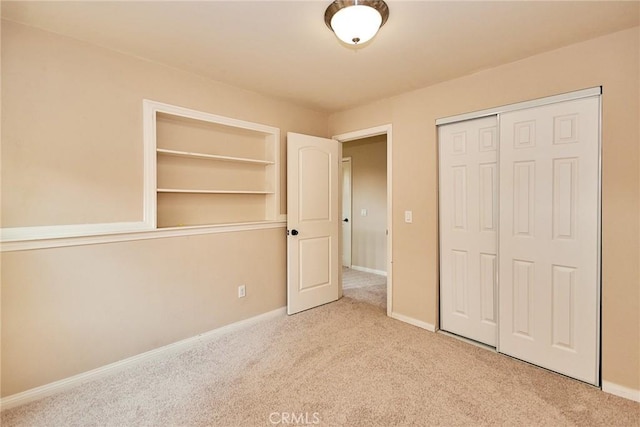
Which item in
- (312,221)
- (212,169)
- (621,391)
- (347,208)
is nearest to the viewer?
(621,391)

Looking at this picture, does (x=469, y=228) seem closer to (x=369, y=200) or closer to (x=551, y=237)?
(x=551, y=237)

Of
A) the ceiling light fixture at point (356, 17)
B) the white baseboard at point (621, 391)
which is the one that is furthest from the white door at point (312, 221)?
the white baseboard at point (621, 391)

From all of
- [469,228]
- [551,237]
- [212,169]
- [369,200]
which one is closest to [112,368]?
[212,169]

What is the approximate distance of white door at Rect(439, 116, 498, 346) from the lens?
251 centimetres

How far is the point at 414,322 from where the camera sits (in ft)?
9.80

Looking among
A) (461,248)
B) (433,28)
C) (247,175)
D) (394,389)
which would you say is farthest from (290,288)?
(433,28)

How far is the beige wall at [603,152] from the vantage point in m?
1.85

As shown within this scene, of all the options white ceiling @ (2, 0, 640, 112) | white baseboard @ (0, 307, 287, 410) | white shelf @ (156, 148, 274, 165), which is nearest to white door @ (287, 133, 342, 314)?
white shelf @ (156, 148, 274, 165)

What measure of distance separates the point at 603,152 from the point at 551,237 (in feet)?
2.11

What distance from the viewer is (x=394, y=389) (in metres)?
1.96

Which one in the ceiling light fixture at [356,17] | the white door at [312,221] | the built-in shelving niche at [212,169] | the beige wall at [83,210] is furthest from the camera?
the white door at [312,221]

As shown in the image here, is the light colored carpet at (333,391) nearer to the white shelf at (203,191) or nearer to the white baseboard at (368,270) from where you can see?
the white shelf at (203,191)

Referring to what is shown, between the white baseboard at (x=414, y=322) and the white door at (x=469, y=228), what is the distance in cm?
12

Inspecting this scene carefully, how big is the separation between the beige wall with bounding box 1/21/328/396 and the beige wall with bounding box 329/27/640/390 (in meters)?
2.02
